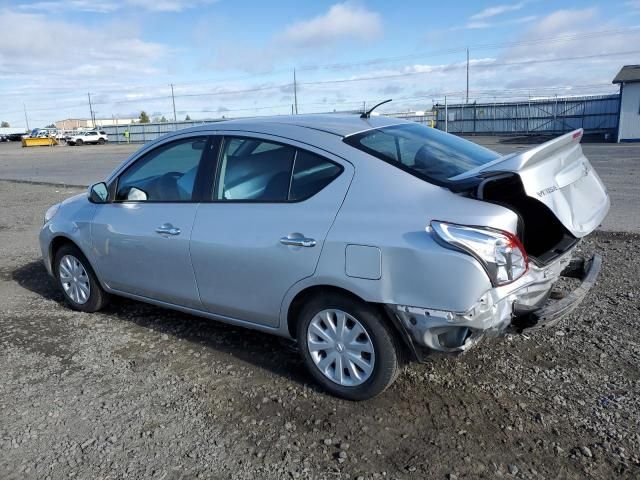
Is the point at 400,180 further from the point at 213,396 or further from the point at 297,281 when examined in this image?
the point at 213,396

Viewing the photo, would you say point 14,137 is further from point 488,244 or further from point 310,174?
point 488,244

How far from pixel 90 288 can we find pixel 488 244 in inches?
147

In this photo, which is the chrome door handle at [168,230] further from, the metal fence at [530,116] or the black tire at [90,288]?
the metal fence at [530,116]

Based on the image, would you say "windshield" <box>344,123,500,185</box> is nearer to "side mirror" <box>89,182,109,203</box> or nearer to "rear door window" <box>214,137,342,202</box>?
"rear door window" <box>214,137,342,202</box>

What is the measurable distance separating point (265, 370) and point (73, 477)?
1.41 metres

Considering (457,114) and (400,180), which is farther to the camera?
(457,114)

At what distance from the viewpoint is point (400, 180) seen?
3205 millimetres

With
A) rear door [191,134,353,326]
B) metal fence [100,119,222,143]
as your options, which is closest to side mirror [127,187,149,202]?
rear door [191,134,353,326]

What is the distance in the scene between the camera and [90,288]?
5.09m

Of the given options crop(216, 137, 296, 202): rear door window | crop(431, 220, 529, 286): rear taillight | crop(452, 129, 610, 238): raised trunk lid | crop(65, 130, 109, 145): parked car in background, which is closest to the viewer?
crop(431, 220, 529, 286): rear taillight

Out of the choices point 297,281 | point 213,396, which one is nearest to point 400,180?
point 297,281

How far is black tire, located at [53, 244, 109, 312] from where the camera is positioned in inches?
199

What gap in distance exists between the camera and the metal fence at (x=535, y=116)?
34750 millimetres

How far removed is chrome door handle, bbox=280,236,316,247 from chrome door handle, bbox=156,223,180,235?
102 cm
